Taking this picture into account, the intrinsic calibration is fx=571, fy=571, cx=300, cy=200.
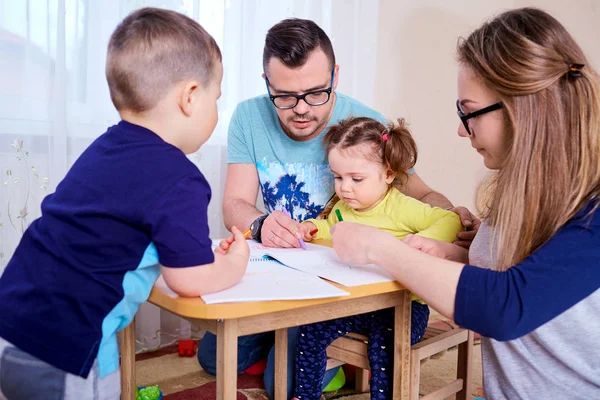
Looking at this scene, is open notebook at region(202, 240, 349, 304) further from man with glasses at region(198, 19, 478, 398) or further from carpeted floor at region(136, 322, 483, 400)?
carpeted floor at region(136, 322, 483, 400)

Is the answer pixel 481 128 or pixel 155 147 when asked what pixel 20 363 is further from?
pixel 481 128

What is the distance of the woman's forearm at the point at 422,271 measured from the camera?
0.95 m

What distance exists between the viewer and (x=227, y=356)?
0.93 m

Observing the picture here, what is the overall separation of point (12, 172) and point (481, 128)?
4.67 feet

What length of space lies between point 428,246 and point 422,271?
0.29 metres

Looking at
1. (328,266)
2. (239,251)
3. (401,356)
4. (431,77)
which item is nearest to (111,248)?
(239,251)

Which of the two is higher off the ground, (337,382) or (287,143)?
(287,143)

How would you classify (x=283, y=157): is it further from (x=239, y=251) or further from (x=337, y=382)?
(x=239, y=251)

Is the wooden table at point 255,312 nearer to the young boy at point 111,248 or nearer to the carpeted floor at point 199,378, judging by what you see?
the young boy at point 111,248

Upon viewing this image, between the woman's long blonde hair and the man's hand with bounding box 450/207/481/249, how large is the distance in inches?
13.9

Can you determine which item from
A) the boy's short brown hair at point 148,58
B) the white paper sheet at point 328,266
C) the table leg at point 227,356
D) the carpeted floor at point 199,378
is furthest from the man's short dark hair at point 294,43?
the carpeted floor at point 199,378

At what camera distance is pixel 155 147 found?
916 mm

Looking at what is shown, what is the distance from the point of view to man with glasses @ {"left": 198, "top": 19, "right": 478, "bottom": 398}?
5.55ft

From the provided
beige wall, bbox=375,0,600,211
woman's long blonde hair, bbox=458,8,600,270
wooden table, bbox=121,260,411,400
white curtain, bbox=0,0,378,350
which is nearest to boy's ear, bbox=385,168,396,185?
wooden table, bbox=121,260,411,400
